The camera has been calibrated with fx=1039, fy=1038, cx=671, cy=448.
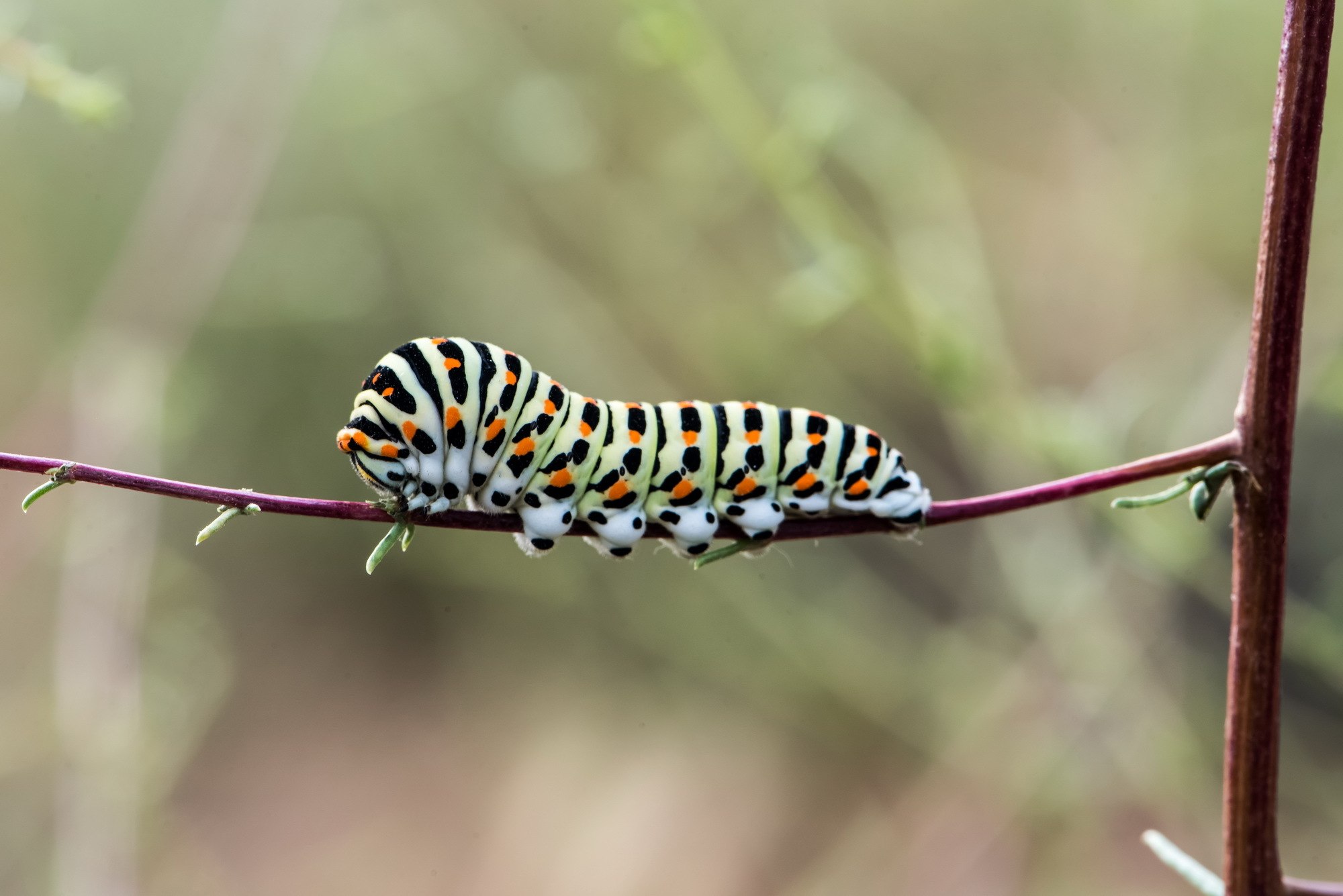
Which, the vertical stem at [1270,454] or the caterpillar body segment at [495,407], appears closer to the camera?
the vertical stem at [1270,454]

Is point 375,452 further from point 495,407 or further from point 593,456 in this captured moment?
point 593,456

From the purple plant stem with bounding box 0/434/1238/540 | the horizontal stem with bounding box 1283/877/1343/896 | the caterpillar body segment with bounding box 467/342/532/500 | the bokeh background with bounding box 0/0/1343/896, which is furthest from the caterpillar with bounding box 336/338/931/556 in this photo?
the horizontal stem with bounding box 1283/877/1343/896

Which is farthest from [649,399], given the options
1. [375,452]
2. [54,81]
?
[54,81]

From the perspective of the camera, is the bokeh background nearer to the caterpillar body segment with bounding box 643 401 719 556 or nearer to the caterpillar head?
the caterpillar body segment with bounding box 643 401 719 556

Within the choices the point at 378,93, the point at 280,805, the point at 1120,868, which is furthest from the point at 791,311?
the point at 280,805

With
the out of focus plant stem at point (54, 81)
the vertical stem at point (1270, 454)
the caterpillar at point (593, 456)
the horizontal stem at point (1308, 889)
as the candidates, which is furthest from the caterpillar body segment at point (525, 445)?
the horizontal stem at point (1308, 889)

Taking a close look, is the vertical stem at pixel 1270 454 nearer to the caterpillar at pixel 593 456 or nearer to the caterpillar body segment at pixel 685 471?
the caterpillar at pixel 593 456

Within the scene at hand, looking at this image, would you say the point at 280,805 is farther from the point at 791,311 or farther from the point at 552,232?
the point at 791,311
